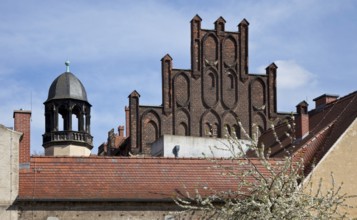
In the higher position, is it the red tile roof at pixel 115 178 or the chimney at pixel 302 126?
the chimney at pixel 302 126

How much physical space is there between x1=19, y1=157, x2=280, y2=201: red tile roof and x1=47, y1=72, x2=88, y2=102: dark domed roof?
Answer: 2772cm

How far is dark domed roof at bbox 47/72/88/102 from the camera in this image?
63.3 meters


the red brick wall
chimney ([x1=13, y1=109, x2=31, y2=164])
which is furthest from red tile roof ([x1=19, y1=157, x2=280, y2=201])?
the red brick wall

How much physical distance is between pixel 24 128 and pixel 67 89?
1099 inches

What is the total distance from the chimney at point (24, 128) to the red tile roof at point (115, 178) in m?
0.47

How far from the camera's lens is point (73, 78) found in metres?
64.6

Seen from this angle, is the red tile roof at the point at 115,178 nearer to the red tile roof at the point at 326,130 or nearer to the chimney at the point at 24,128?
the chimney at the point at 24,128

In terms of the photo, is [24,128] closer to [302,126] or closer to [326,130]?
[326,130]

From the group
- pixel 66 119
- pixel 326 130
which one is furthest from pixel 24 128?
pixel 66 119

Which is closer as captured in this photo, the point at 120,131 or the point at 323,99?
the point at 323,99

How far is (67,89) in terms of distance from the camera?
6366 cm

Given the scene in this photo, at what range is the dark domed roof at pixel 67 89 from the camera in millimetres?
63312

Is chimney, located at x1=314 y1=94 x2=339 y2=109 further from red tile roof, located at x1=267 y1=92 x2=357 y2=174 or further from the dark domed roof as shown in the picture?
the dark domed roof

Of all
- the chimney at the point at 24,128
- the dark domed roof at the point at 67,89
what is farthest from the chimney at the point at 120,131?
the chimney at the point at 24,128
